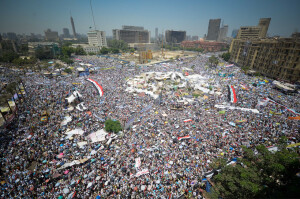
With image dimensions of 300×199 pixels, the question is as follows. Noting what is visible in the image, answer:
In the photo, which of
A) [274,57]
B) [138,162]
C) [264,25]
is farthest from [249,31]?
[138,162]

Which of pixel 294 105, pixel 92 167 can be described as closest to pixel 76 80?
pixel 92 167

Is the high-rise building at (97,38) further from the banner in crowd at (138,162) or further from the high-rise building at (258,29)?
the banner in crowd at (138,162)

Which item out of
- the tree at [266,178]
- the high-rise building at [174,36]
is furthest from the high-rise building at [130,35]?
the tree at [266,178]

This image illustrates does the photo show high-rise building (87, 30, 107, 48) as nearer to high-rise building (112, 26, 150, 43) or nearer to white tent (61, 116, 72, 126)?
high-rise building (112, 26, 150, 43)

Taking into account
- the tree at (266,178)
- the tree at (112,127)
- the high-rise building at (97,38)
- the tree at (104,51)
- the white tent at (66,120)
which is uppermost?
the high-rise building at (97,38)

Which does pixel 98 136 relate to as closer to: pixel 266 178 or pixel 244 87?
pixel 266 178
